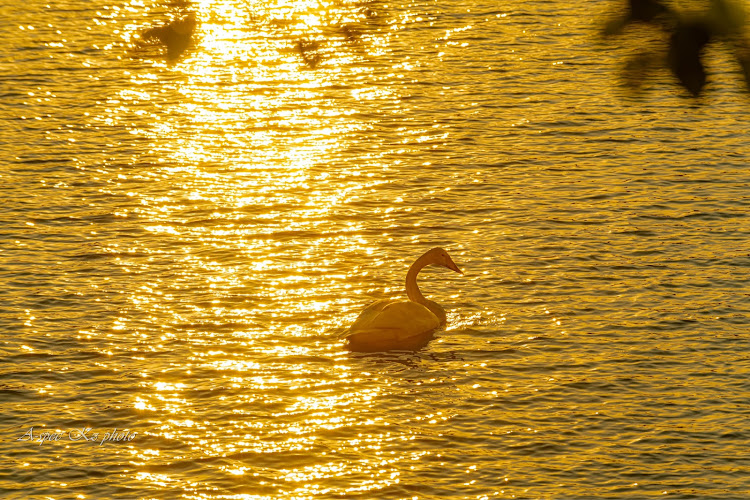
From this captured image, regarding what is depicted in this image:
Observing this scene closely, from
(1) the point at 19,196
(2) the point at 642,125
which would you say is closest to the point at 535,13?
(2) the point at 642,125

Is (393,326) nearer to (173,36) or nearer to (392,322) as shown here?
(392,322)

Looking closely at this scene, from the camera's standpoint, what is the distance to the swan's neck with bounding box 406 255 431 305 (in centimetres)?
1927

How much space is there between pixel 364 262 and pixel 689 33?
16331 millimetres

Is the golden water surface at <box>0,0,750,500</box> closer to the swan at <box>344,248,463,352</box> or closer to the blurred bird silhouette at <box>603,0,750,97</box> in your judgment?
the blurred bird silhouette at <box>603,0,750,97</box>

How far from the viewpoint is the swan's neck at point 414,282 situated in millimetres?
19266

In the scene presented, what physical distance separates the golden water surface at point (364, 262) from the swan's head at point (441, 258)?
20.1 inches

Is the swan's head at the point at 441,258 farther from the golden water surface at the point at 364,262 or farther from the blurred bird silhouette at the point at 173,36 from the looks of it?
the blurred bird silhouette at the point at 173,36

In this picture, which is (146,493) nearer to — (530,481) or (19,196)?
(530,481)

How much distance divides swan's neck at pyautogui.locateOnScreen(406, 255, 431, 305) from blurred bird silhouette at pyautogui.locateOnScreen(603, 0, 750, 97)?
48.0 feet

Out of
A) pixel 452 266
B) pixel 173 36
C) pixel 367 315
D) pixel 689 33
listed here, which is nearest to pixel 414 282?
pixel 452 266

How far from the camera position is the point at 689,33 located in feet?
14.9

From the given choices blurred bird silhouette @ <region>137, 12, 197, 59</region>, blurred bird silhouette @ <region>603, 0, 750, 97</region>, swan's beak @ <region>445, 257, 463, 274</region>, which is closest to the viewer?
blurred bird silhouette @ <region>603, 0, 750, 97</region>

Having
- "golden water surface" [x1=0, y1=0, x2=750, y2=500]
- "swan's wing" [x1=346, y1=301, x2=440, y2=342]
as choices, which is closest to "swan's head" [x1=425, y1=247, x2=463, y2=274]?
"golden water surface" [x1=0, y1=0, x2=750, y2=500]

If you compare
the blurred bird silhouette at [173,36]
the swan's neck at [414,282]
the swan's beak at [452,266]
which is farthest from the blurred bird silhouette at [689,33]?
the swan's beak at [452,266]
